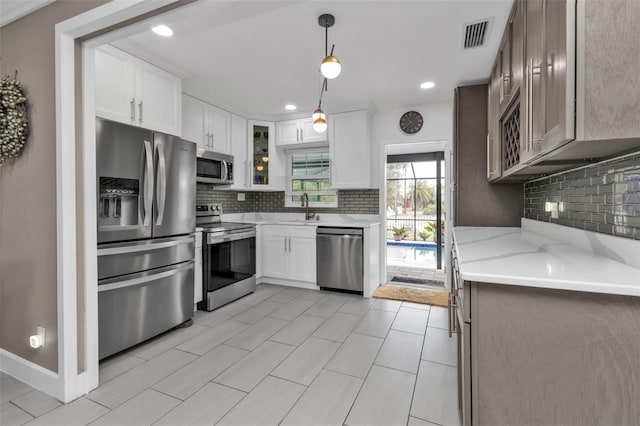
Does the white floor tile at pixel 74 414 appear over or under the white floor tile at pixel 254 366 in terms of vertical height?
under

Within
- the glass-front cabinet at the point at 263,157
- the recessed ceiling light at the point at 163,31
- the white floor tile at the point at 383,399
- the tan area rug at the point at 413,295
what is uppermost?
the recessed ceiling light at the point at 163,31

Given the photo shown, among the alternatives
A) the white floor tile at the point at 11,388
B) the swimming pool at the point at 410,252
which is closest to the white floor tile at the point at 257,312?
the white floor tile at the point at 11,388

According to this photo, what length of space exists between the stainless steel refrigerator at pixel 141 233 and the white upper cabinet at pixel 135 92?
31 cm

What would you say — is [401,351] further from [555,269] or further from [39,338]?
[39,338]

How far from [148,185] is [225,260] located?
1.33 m

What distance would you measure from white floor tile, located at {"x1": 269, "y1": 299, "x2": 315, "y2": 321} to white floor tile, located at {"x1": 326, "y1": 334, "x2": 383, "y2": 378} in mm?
750

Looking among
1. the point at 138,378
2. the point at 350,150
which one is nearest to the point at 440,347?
the point at 138,378

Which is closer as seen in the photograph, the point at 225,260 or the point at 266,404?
the point at 266,404

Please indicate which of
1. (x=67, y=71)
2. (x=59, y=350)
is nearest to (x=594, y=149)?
(x=67, y=71)

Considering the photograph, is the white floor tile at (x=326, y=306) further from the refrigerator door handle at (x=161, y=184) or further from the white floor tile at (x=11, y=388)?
the white floor tile at (x=11, y=388)

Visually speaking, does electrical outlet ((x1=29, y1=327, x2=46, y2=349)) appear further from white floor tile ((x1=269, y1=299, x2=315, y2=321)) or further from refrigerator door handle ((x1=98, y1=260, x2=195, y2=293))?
white floor tile ((x1=269, y1=299, x2=315, y2=321))

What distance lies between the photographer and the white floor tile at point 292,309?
10.3 feet

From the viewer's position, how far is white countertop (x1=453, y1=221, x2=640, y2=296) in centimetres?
88

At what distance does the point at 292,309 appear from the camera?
3340mm
